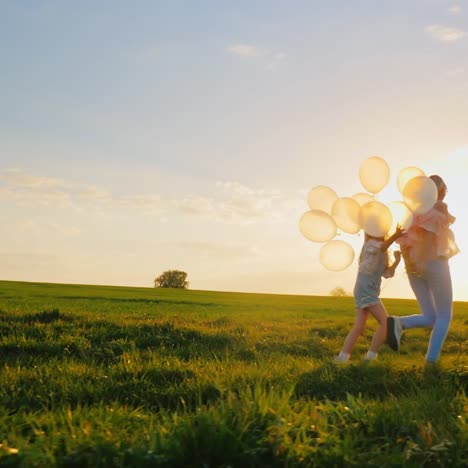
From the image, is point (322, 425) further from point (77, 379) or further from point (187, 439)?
point (77, 379)

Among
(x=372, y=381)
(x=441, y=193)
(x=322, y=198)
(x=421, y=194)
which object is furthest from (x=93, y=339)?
(x=441, y=193)

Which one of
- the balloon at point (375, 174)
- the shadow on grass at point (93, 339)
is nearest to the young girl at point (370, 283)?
the balloon at point (375, 174)

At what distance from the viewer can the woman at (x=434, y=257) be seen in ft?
26.1

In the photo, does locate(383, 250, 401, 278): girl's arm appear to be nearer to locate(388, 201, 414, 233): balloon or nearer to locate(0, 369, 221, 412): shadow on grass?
locate(388, 201, 414, 233): balloon

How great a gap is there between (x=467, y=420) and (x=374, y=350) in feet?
11.8

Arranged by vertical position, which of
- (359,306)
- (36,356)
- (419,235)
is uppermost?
(419,235)

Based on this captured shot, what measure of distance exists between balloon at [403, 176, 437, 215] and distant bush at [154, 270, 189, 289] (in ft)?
235

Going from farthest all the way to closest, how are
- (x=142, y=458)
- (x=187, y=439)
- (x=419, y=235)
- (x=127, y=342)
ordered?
(x=127, y=342) < (x=419, y=235) < (x=187, y=439) < (x=142, y=458)

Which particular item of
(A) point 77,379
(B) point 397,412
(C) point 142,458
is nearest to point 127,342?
(A) point 77,379

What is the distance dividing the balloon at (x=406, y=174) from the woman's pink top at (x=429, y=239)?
43 cm

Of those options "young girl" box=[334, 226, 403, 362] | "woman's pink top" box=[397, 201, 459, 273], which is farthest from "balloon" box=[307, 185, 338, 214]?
"woman's pink top" box=[397, 201, 459, 273]

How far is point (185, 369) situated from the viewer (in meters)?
6.84

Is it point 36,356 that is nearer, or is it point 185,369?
point 185,369

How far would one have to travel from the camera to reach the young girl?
820 centimetres
